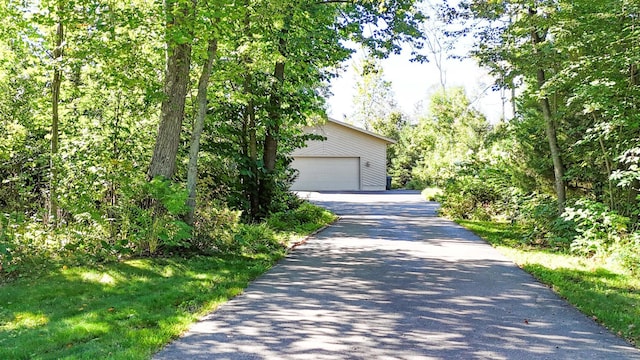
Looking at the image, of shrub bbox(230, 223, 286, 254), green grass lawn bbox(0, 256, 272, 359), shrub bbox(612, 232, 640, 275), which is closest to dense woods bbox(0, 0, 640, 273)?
shrub bbox(612, 232, 640, 275)

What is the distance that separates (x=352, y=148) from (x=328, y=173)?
230 cm

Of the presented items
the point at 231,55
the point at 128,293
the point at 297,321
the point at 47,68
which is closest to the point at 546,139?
the point at 231,55

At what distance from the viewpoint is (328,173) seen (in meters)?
32.4

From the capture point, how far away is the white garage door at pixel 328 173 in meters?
32.4

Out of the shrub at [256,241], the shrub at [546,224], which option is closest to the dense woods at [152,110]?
the shrub at [256,241]

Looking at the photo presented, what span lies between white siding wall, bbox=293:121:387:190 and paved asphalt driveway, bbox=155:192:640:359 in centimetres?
2322

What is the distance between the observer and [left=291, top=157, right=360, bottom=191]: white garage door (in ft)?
106

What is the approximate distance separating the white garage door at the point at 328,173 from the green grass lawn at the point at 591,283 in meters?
22.4

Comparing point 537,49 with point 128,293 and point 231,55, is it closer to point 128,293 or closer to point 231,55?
point 231,55

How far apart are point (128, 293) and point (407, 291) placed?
3604 mm

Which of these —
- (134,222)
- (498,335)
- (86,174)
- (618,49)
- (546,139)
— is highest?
(618,49)

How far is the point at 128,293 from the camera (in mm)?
6219

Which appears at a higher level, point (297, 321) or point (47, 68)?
point (47, 68)

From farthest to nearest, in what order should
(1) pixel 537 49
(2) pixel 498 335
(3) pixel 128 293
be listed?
(1) pixel 537 49
(3) pixel 128 293
(2) pixel 498 335
